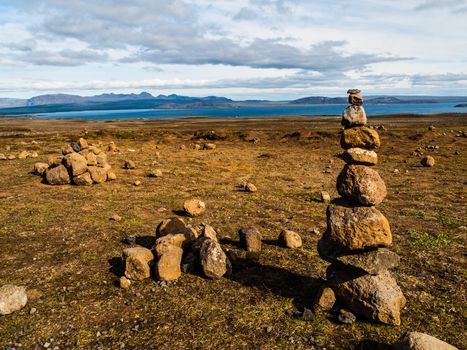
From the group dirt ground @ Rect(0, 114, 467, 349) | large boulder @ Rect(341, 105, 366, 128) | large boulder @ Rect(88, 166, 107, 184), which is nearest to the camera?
dirt ground @ Rect(0, 114, 467, 349)

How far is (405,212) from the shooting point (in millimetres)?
22219

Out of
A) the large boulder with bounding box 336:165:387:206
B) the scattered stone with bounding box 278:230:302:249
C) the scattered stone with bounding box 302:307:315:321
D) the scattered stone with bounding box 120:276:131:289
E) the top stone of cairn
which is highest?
the top stone of cairn

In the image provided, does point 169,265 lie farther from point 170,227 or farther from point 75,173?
point 75,173

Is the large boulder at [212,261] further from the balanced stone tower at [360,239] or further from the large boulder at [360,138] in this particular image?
the large boulder at [360,138]

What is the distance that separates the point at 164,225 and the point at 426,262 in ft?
37.4

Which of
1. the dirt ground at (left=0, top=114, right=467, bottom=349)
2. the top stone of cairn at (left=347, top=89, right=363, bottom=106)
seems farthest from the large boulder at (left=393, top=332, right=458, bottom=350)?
the top stone of cairn at (left=347, top=89, right=363, bottom=106)

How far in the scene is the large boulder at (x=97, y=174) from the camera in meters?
30.0

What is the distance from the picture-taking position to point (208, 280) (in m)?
14.0

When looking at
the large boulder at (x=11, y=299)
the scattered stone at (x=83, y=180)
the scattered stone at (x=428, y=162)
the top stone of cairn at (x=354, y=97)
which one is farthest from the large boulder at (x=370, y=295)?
the scattered stone at (x=428, y=162)

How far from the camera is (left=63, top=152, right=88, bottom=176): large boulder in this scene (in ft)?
97.0

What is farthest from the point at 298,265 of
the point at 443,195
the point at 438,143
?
the point at 438,143

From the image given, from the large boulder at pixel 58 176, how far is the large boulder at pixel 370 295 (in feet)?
79.7

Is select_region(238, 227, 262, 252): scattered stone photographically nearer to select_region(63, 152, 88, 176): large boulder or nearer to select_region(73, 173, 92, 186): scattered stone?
select_region(73, 173, 92, 186): scattered stone

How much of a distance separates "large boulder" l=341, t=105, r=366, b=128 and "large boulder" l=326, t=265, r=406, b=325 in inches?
191
